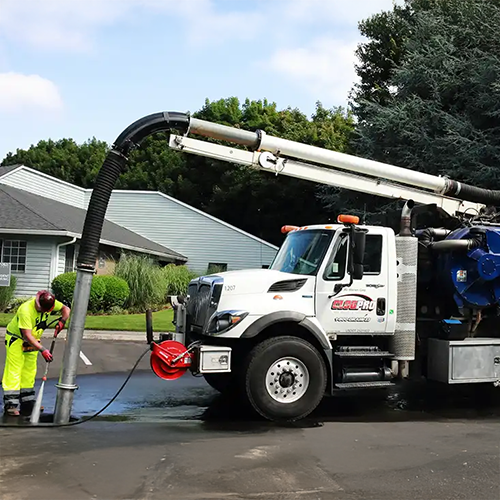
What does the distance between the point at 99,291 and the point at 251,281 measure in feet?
46.7

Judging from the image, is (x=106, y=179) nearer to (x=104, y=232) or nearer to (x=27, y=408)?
(x=27, y=408)

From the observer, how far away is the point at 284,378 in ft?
25.8

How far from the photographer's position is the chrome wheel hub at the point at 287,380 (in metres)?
7.82

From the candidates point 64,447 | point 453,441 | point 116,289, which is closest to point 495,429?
point 453,441

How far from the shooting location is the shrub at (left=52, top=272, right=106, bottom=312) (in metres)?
21.0

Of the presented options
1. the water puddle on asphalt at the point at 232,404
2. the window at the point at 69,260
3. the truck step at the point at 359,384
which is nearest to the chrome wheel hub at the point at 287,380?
the water puddle on asphalt at the point at 232,404

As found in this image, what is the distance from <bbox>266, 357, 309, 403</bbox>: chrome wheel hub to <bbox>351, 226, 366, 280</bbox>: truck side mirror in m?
1.35

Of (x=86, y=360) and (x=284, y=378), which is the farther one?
(x=86, y=360)

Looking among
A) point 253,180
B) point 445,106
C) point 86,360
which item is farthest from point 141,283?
point 253,180

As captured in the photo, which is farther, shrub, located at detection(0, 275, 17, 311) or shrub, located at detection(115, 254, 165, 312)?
shrub, located at detection(115, 254, 165, 312)

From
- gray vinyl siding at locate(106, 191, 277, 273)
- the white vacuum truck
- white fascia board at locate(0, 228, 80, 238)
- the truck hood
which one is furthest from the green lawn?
gray vinyl siding at locate(106, 191, 277, 273)

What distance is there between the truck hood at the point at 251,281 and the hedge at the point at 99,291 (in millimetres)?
13591

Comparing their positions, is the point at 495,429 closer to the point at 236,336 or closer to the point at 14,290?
the point at 236,336

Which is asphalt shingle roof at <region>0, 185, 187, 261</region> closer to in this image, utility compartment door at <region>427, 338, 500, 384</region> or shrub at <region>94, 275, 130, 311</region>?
shrub at <region>94, 275, 130, 311</region>
